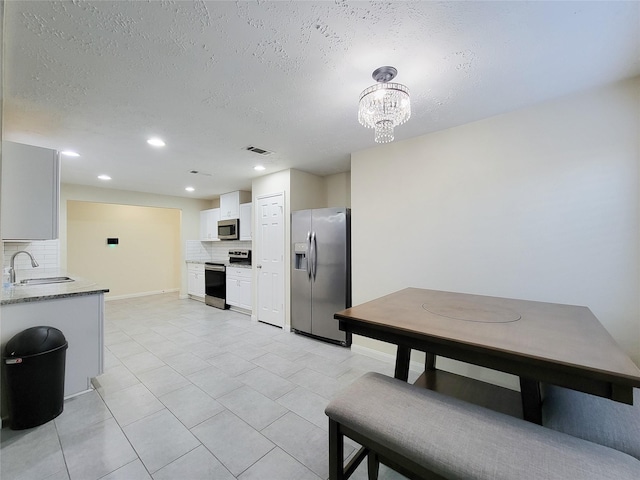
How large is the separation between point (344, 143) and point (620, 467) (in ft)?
9.36

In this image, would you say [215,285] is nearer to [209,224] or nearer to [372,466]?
[209,224]

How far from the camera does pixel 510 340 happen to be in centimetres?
115

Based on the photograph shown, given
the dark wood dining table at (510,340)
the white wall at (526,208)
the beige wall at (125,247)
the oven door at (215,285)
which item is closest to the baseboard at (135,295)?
the beige wall at (125,247)

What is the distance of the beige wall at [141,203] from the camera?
183 inches

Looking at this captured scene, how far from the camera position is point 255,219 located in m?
4.45

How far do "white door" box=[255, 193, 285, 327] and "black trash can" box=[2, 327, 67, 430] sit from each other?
2503mm

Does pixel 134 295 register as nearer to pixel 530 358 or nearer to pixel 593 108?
pixel 530 358

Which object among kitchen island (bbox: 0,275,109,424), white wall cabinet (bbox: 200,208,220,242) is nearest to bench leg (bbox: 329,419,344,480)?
kitchen island (bbox: 0,275,109,424)

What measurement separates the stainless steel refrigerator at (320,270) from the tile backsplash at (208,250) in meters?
2.86

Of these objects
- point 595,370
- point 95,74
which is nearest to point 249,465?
point 595,370

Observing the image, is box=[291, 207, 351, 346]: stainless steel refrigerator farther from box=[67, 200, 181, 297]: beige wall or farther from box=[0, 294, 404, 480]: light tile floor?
box=[67, 200, 181, 297]: beige wall

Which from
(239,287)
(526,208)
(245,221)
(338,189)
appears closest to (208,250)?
(245,221)

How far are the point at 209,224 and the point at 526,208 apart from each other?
19.7ft

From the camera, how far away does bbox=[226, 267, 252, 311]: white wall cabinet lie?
4.79 metres
